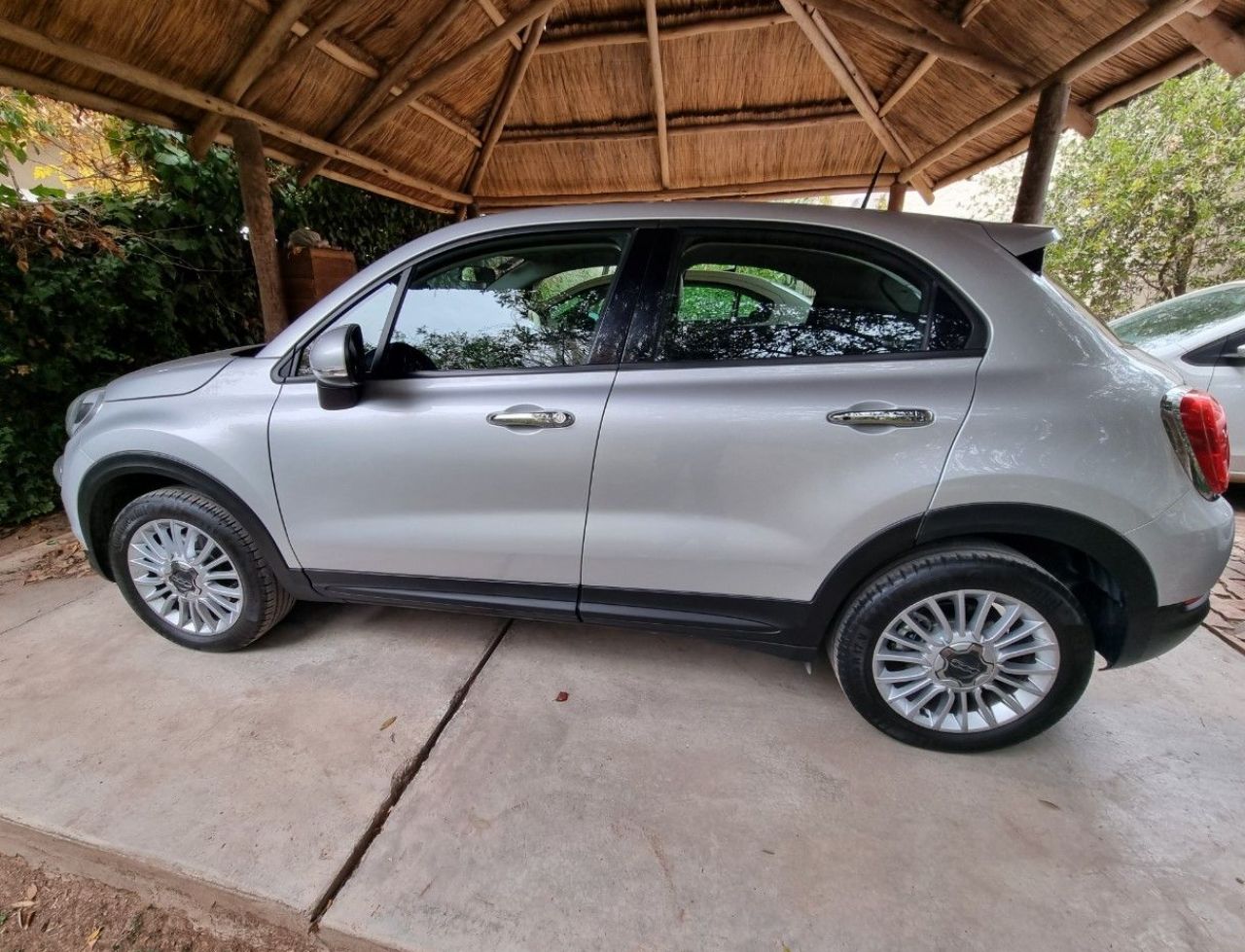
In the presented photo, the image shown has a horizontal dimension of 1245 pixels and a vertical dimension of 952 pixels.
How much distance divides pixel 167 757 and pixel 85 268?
3.70 meters

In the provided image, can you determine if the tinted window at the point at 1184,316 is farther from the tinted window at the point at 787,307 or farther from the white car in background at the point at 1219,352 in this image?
the tinted window at the point at 787,307

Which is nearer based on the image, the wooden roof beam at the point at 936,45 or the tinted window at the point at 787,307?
the tinted window at the point at 787,307

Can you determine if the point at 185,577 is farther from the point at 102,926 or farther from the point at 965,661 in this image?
A: the point at 965,661

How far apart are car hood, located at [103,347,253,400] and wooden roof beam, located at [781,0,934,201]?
4.59 meters

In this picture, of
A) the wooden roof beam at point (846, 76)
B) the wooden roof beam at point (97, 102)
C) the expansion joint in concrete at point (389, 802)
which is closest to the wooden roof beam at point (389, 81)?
the wooden roof beam at point (97, 102)

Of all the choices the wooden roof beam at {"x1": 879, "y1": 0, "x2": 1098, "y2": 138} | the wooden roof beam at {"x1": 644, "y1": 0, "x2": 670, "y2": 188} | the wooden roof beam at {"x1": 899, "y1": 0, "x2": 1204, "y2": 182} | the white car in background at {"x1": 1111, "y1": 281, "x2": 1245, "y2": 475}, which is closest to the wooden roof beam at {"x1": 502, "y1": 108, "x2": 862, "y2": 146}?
the wooden roof beam at {"x1": 644, "y1": 0, "x2": 670, "y2": 188}

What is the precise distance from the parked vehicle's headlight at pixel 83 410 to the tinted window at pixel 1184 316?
18.9 feet

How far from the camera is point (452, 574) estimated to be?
204 centimetres

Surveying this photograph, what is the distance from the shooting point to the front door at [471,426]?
182cm

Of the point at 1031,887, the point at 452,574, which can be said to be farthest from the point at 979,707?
the point at 452,574

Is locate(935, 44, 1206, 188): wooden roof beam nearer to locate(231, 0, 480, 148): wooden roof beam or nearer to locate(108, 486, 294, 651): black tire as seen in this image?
locate(231, 0, 480, 148): wooden roof beam

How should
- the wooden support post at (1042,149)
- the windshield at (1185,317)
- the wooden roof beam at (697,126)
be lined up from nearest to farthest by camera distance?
the windshield at (1185,317) → the wooden support post at (1042,149) → the wooden roof beam at (697,126)

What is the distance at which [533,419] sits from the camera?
1780 millimetres

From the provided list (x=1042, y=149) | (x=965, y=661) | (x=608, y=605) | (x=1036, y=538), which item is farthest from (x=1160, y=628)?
(x=1042, y=149)
